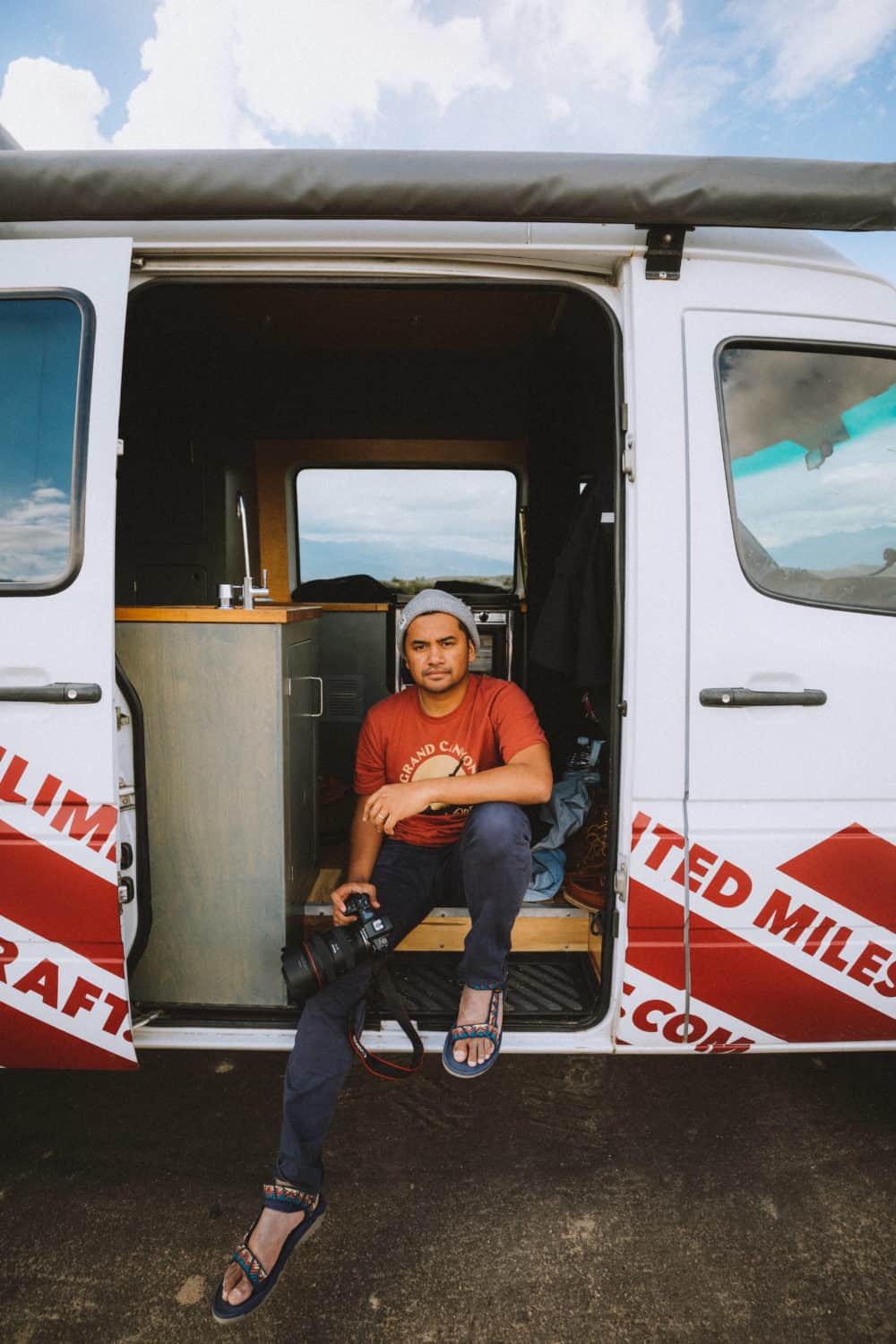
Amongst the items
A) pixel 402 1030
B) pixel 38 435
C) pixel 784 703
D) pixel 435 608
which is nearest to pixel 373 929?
pixel 402 1030

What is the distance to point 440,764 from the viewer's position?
2.38m

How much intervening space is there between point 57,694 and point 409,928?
120 centimetres

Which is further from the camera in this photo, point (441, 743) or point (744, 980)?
point (441, 743)

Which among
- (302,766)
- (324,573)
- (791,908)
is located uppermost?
(324,573)

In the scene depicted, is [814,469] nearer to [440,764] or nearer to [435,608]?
[435,608]

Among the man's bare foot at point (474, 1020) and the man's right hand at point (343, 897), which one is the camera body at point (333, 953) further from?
the man's bare foot at point (474, 1020)

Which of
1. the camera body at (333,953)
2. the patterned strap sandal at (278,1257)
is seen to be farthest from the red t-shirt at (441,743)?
the patterned strap sandal at (278,1257)

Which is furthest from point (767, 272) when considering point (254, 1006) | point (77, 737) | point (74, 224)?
point (254, 1006)

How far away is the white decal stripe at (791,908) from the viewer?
6.19 feet

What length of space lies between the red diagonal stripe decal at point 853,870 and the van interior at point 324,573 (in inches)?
20.5

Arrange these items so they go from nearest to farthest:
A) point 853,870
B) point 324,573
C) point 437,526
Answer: point 853,870 < point 437,526 < point 324,573

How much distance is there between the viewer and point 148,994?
88.6 inches

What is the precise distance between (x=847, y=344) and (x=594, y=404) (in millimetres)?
1798

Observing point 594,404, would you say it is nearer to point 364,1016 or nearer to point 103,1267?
point 364,1016
